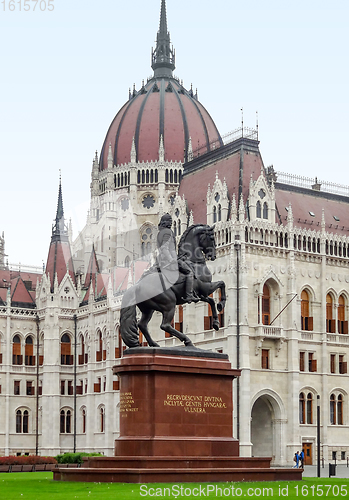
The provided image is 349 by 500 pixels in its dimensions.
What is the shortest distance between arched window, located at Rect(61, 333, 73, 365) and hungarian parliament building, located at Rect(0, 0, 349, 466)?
0.32 feet

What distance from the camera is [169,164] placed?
3863 inches

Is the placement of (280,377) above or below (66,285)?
below

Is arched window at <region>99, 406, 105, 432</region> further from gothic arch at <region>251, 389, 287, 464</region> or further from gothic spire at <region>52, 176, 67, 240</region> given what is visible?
gothic spire at <region>52, 176, 67, 240</region>

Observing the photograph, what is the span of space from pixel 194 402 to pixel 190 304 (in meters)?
37.6

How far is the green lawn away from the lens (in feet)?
82.0

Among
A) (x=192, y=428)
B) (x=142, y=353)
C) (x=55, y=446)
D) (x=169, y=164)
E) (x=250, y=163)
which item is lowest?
(x=55, y=446)

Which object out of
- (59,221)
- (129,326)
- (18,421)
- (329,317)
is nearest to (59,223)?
(59,221)

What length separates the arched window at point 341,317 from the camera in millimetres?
69169

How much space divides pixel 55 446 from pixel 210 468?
193 feet

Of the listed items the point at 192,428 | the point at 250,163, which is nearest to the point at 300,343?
the point at 250,163

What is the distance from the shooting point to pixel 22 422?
88688 millimetres

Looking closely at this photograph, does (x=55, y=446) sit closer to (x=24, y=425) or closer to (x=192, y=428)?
(x=24, y=425)

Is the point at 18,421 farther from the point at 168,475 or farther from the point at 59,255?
the point at 168,475

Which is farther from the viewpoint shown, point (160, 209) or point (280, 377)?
point (160, 209)
